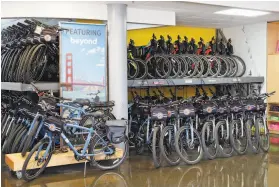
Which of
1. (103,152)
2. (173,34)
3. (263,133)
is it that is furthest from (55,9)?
(263,133)

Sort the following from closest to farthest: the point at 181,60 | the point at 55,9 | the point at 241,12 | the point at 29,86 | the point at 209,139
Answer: the point at 29,86 → the point at 55,9 → the point at 209,139 → the point at 241,12 → the point at 181,60

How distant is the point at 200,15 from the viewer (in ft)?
27.3

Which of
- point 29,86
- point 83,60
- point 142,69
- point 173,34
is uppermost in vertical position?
point 173,34

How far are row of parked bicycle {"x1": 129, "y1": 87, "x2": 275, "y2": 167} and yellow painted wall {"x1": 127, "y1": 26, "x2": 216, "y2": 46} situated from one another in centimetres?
223

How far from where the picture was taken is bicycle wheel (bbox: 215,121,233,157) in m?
6.79

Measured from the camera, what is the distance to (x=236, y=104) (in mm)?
7180

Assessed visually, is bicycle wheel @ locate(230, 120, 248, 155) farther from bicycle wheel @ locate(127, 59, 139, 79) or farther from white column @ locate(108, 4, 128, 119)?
bicycle wheel @ locate(127, 59, 139, 79)

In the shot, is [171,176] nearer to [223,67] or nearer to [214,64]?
[214,64]

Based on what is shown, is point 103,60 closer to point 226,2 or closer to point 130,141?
point 130,141

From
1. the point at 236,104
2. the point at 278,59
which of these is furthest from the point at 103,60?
the point at 278,59

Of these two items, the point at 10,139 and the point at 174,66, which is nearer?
the point at 10,139

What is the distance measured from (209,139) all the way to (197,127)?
1.01 ft

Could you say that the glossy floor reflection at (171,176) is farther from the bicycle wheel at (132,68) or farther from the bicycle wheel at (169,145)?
the bicycle wheel at (132,68)

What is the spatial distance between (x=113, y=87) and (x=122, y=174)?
5.34ft
